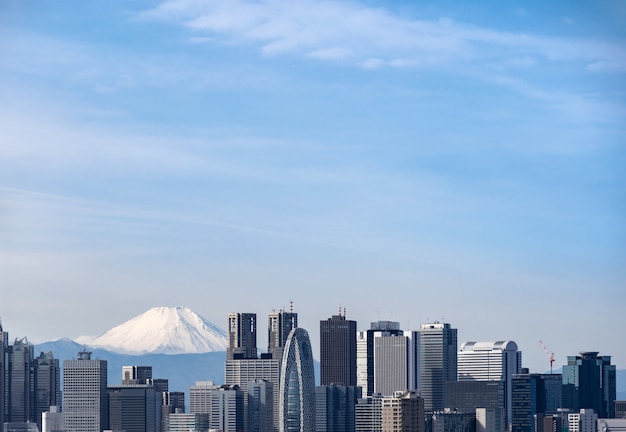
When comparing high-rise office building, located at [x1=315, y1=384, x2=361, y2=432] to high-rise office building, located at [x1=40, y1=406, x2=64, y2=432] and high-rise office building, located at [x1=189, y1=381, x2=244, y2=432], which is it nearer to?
high-rise office building, located at [x1=189, y1=381, x2=244, y2=432]

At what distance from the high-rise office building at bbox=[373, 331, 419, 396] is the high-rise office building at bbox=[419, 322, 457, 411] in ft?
1.26

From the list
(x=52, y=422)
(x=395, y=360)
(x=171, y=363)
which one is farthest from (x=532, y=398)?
(x=171, y=363)

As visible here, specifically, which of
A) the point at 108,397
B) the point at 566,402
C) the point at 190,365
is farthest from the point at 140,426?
the point at 190,365

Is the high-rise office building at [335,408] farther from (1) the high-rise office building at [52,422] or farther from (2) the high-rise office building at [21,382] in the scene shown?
(2) the high-rise office building at [21,382]

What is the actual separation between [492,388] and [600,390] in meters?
6.19

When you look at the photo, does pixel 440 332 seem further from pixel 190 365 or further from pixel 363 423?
pixel 190 365

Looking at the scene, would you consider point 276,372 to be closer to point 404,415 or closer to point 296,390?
point 296,390

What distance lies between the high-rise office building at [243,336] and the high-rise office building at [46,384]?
9.16 m

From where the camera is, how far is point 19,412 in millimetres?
59219

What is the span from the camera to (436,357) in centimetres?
6806

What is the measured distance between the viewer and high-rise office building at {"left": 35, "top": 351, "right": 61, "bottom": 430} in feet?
204

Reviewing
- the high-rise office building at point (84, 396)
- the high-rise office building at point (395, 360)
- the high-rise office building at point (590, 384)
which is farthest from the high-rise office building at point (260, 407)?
the high-rise office building at point (590, 384)

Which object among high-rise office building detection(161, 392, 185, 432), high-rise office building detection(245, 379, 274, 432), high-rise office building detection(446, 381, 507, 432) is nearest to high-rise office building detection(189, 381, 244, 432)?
high-rise office building detection(245, 379, 274, 432)

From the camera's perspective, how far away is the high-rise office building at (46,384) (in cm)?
6209
